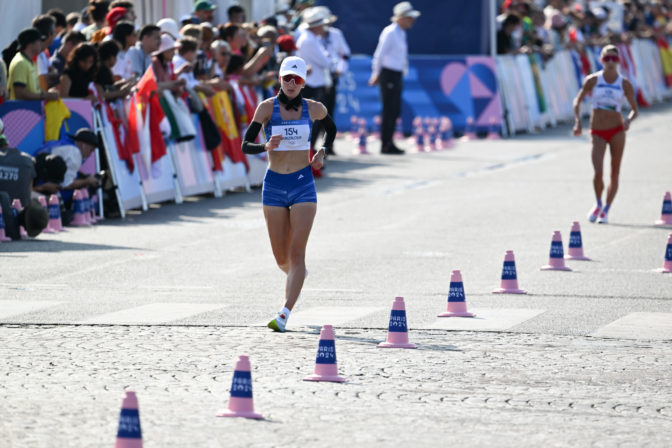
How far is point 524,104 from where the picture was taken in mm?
32844

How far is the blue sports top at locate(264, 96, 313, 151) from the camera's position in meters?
11.7

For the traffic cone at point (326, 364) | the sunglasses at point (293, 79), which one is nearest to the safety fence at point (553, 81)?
the sunglasses at point (293, 79)

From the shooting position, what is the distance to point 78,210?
18188 mm

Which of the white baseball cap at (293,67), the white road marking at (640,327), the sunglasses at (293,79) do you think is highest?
the white baseball cap at (293,67)

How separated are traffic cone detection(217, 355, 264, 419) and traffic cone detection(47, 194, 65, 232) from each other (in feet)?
32.1

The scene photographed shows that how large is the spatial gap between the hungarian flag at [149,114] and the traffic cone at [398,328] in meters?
9.51

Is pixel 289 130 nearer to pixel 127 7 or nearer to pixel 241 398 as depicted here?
pixel 241 398

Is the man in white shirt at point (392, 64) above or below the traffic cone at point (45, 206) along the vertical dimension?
above

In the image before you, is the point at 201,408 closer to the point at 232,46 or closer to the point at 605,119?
the point at 605,119

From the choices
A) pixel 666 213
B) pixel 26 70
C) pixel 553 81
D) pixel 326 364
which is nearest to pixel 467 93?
pixel 553 81

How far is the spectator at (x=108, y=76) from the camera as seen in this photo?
1884 centimetres

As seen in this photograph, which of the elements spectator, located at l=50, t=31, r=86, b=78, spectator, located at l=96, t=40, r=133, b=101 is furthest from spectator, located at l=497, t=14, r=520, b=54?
spectator, located at l=96, t=40, r=133, b=101

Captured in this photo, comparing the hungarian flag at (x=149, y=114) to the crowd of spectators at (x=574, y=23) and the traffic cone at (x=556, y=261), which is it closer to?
the traffic cone at (x=556, y=261)

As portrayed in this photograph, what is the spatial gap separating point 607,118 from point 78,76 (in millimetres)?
6449
